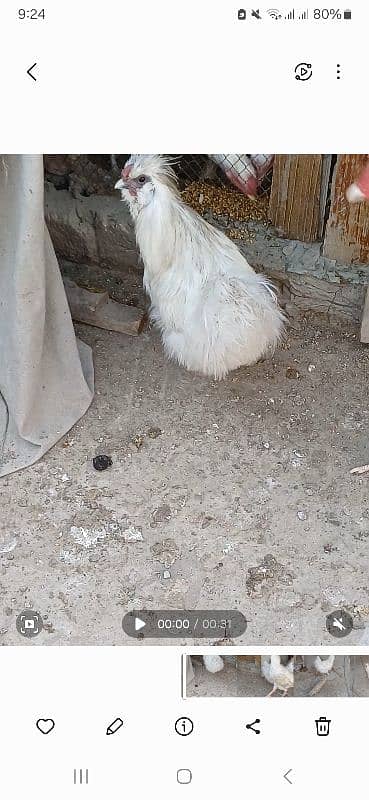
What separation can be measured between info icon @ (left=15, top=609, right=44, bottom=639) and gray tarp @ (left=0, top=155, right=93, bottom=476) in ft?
1.92

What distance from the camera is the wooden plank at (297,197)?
3348 millimetres

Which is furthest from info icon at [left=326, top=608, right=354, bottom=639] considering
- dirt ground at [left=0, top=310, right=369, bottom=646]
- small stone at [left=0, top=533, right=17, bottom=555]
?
small stone at [left=0, top=533, right=17, bottom=555]

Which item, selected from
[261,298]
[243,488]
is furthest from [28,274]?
[243,488]

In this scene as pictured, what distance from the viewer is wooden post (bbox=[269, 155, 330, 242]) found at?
334cm

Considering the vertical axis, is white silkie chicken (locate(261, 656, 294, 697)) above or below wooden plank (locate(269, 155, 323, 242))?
below

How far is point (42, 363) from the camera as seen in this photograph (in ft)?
9.96

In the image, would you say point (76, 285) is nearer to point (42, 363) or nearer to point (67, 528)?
point (42, 363)

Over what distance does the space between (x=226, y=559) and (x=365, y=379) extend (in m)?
1.06

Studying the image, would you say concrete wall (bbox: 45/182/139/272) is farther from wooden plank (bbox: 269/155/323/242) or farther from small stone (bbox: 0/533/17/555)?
small stone (bbox: 0/533/17/555)
